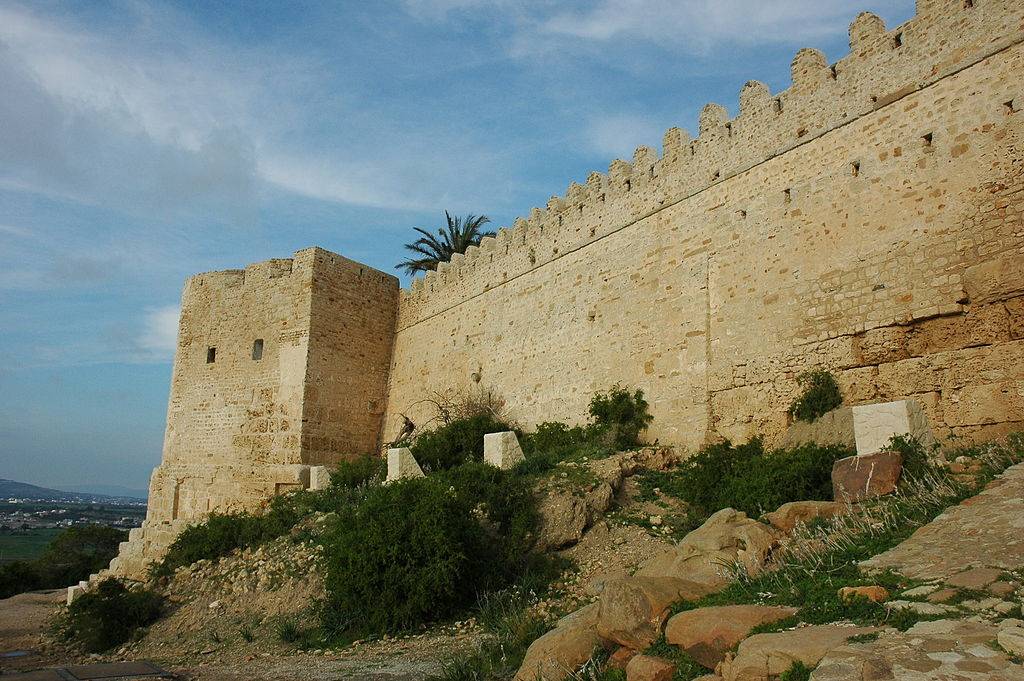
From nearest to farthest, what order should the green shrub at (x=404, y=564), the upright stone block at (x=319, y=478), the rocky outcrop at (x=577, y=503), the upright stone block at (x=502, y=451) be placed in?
1. the green shrub at (x=404, y=564)
2. the rocky outcrop at (x=577, y=503)
3. the upright stone block at (x=502, y=451)
4. the upright stone block at (x=319, y=478)

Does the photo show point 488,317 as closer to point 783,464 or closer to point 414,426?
point 414,426

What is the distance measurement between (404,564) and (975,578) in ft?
19.1

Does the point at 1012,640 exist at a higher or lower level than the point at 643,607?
higher

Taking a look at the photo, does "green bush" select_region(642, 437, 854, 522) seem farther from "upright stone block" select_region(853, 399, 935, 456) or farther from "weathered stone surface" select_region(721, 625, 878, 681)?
"weathered stone surface" select_region(721, 625, 878, 681)

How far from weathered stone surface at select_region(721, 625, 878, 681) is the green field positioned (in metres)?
37.2

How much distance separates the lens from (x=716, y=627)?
4.54 metres

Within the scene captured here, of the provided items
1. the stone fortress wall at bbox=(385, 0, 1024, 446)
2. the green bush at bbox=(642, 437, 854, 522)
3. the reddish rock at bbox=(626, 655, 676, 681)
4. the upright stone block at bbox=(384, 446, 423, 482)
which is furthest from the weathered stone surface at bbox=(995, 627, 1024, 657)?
the upright stone block at bbox=(384, 446, 423, 482)

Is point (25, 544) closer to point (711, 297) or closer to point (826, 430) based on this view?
point (711, 297)

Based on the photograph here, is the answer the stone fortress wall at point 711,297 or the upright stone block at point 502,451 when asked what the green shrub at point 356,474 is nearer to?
the stone fortress wall at point 711,297

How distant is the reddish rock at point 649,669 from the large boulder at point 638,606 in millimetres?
248

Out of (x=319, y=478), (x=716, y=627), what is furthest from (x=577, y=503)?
(x=319, y=478)

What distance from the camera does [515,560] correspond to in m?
9.12

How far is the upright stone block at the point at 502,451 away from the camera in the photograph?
38.0 feet

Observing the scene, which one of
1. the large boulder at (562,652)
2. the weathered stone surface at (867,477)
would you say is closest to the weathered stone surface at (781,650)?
the large boulder at (562,652)
